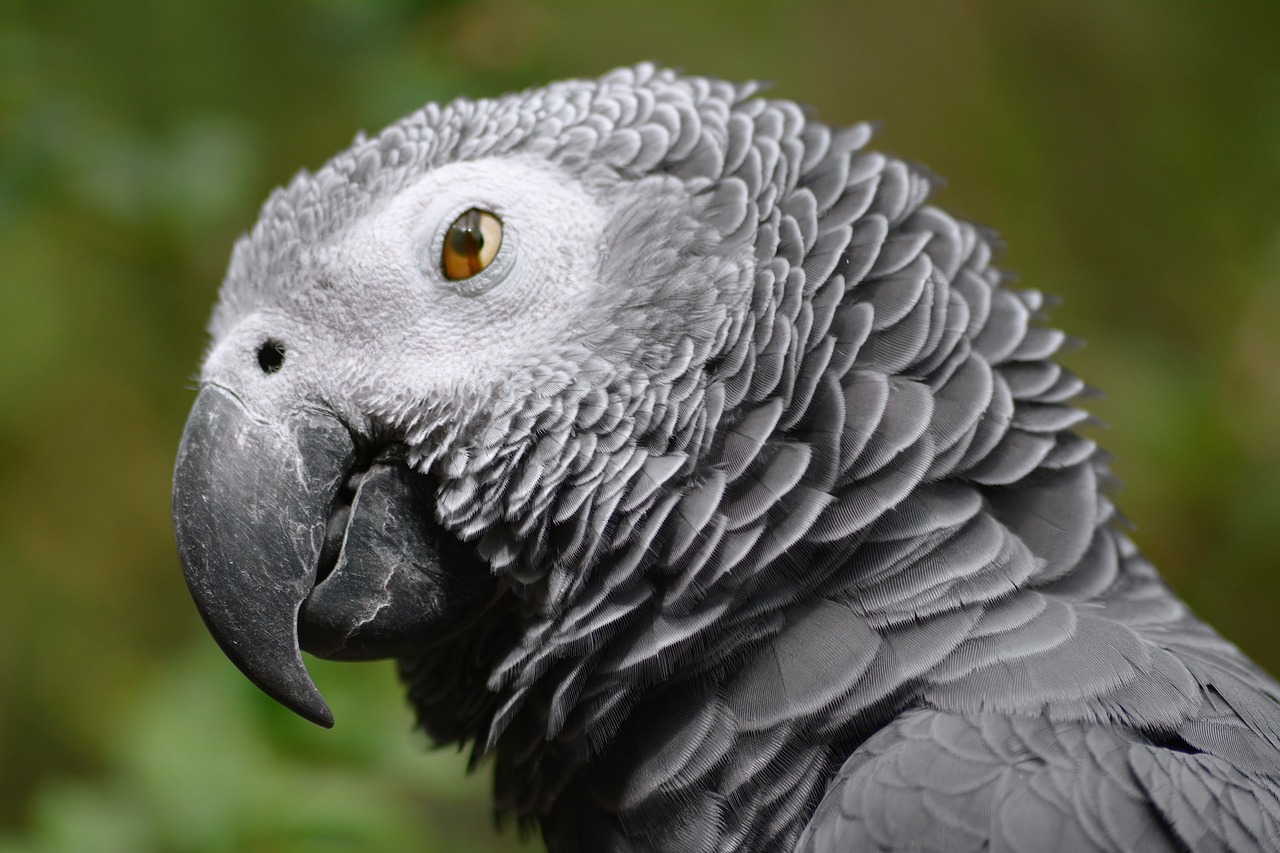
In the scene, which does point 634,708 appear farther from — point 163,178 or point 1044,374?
point 163,178

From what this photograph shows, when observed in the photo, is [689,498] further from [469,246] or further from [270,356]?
[270,356]

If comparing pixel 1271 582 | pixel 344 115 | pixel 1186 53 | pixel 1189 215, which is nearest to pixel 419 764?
pixel 1271 582

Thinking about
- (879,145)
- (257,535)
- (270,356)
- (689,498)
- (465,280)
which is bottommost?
(257,535)

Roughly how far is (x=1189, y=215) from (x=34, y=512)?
4486 millimetres

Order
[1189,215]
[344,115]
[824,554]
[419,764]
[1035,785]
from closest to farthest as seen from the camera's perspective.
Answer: [1035,785], [824,554], [419,764], [1189,215], [344,115]

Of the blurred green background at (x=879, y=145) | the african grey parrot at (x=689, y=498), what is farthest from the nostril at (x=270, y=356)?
the blurred green background at (x=879, y=145)

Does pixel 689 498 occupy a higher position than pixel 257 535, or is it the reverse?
pixel 689 498

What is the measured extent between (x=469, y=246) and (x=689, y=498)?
0.45 meters

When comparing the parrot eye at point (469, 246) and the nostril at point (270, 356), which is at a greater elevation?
the parrot eye at point (469, 246)

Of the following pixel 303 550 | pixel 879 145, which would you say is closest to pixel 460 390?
pixel 303 550

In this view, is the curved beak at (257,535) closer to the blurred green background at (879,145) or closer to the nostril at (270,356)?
the nostril at (270,356)

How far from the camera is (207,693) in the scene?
2045mm

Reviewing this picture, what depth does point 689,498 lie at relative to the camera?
3.80 feet

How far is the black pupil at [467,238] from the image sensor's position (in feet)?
4.19
